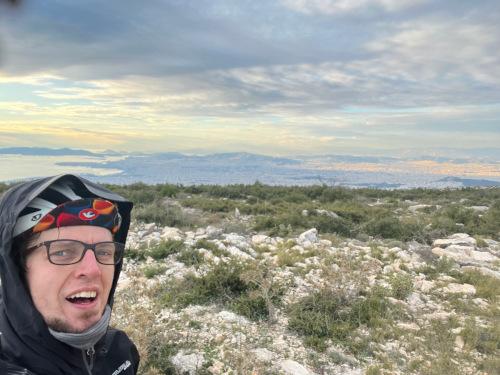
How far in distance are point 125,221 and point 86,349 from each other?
2.24ft

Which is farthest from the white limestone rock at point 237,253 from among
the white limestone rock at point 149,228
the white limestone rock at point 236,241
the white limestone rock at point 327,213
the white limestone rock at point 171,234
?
the white limestone rock at point 327,213

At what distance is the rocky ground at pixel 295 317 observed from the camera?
441cm

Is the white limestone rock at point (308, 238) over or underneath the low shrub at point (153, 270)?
over

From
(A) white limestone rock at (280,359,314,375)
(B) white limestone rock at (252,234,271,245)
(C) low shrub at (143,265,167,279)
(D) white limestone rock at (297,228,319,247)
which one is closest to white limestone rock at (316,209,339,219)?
(D) white limestone rock at (297,228,319,247)

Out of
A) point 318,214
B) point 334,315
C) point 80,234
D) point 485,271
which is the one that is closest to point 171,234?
point 334,315

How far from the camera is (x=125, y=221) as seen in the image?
233cm

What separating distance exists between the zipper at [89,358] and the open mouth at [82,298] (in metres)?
0.27

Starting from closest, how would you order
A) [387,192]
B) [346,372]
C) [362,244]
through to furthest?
[346,372] < [362,244] < [387,192]

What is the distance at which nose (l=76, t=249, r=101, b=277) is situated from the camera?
74.2 inches

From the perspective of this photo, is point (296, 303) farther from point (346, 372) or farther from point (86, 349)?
point (86, 349)

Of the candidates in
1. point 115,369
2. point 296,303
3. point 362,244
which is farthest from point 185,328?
point 362,244

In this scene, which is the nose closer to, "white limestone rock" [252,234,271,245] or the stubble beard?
the stubble beard

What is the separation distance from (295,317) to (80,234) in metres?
3.84

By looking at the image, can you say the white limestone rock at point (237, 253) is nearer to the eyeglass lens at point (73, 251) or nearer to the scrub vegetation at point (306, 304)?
the scrub vegetation at point (306, 304)
